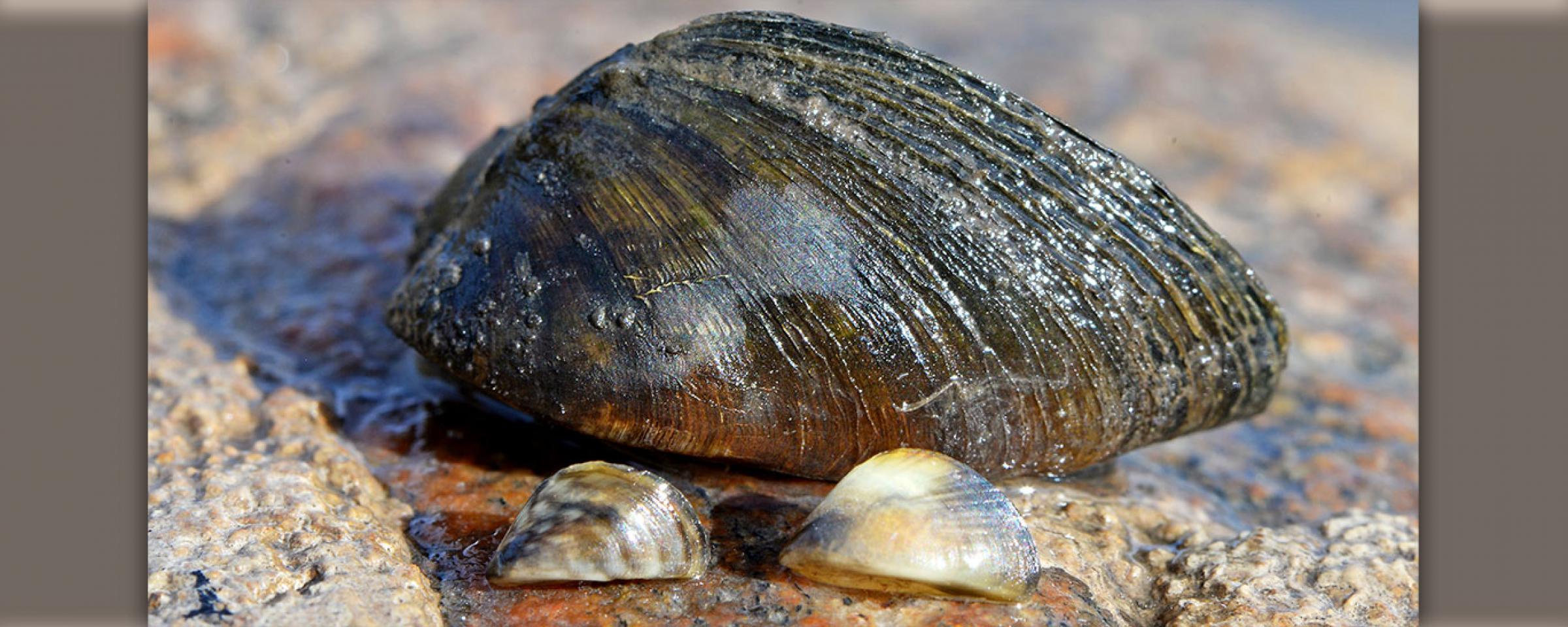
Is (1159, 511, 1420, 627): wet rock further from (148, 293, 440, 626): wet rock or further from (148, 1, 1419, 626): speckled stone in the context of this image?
(148, 293, 440, 626): wet rock

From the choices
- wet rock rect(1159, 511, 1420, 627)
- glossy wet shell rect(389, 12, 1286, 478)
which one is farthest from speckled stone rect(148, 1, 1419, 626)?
glossy wet shell rect(389, 12, 1286, 478)

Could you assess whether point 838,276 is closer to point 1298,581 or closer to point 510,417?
point 510,417

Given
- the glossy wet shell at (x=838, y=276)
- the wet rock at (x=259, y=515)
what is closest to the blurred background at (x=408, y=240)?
the wet rock at (x=259, y=515)

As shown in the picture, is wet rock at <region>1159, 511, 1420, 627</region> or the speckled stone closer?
the speckled stone

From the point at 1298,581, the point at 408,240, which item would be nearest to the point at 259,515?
the point at 408,240

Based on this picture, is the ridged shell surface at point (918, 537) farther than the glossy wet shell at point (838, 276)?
No

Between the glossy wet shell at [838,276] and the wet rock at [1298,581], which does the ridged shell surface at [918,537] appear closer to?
the glossy wet shell at [838,276]
